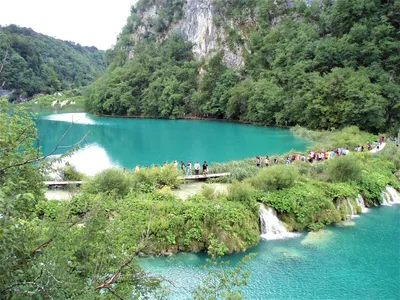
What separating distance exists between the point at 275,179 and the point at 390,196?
9.02 metres

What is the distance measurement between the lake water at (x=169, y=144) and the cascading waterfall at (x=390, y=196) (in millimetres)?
13418

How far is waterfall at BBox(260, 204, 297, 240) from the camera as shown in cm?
1777

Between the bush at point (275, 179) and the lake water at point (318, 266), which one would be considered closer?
the lake water at point (318, 266)

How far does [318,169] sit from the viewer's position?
25.0 metres

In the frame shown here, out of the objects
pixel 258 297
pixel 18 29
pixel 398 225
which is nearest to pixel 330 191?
pixel 398 225

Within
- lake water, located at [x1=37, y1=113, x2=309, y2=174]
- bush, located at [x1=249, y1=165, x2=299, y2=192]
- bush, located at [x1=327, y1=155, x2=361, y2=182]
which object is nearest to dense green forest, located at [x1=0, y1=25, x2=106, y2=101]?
lake water, located at [x1=37, y1=113, x2=309, y2=174]

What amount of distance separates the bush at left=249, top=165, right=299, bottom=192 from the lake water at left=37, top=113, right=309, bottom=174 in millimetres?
12798

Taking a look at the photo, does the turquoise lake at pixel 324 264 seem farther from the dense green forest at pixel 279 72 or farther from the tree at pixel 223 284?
the dense green forest at pixel 279 72

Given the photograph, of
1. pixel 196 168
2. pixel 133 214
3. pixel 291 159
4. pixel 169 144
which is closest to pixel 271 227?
pixel 133 214

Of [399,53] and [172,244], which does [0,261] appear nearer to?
[172,244]

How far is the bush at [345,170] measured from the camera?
73.8 ft

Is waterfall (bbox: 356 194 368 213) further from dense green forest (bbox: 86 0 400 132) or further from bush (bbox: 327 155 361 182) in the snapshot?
dense green forest (bbox: 86 0 400 132)

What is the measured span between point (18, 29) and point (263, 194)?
540 feet

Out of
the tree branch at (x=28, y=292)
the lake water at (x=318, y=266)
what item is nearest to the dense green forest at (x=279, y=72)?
the lake water at (x=318, y=266)
